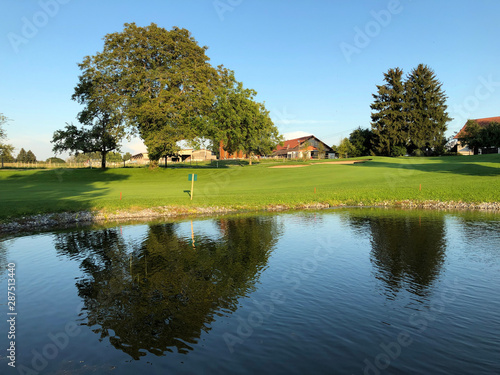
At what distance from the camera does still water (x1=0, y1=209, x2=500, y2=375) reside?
788 centimetres

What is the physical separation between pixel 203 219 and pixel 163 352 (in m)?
19.7

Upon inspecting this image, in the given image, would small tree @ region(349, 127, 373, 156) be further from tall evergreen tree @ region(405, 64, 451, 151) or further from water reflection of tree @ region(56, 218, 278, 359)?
water reflection of tree @ region(56, 218, 278, 359)

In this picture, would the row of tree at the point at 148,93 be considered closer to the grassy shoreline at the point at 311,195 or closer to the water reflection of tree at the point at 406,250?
the grassy shoreline at the point at 311,195

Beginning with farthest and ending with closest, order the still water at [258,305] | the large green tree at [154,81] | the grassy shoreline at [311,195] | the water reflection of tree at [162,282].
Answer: the large green tree at [154,81]
the grassy shoreline at [311,195]
the water reflection of tree at [162,282]
the still water at [258,305]

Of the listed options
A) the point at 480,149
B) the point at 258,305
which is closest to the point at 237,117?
the point at 480,149

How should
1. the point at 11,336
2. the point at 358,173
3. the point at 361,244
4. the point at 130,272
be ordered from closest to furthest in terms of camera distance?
the point at 11,336
the point at 130,272
the point at 361,244
the point at 358,173

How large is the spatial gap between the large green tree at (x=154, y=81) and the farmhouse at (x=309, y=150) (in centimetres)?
6594

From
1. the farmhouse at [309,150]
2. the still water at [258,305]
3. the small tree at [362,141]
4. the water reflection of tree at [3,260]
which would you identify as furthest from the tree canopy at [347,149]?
the water reflection of tree at [3,260]

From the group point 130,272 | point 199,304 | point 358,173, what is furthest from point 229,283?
point 358,173

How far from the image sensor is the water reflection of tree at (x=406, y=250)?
493 inches

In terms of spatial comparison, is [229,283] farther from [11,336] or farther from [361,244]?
[361,244]

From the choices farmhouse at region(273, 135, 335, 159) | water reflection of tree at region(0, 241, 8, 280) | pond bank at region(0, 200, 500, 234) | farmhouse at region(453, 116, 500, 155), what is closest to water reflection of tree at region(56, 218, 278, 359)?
water reflection of tree at region(0, 241, 8, 280)

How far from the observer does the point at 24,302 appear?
11.6 metres

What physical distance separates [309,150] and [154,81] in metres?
75.7
